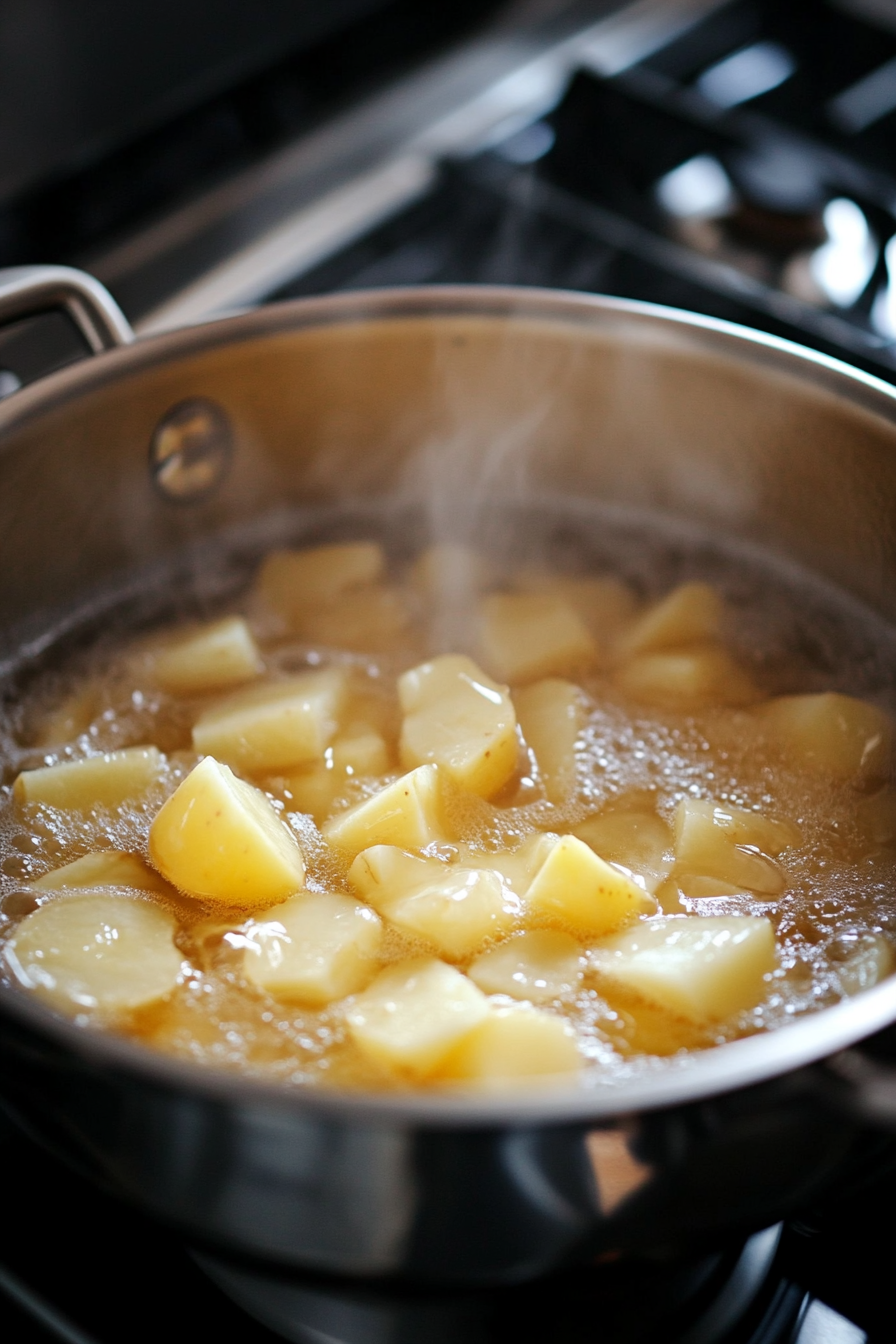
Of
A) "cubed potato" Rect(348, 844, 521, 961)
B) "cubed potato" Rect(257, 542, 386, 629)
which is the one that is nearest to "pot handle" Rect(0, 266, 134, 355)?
"cubed potato" Rect(257, 542, 386, 629)

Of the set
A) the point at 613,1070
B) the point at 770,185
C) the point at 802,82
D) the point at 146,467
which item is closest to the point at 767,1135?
the point at 613,1070

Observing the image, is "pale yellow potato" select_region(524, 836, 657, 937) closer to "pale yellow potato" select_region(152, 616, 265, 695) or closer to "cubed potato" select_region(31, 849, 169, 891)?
"cubed potato" select_region(31, 849, 169, 891)

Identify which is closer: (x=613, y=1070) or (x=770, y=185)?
(x=613, y=1070)

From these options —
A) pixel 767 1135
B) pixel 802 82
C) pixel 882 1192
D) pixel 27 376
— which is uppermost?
pixel 27 376

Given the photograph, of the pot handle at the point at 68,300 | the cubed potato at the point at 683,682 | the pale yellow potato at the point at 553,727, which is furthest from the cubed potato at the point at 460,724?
the pot handle at the point at 68,300

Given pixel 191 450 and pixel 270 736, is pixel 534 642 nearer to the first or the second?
pixel 270 736

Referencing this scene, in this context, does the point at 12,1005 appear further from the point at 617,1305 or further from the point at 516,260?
the point at 516,260

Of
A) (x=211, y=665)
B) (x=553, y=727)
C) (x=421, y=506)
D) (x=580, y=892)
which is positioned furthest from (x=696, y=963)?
(x=421, y=506)
